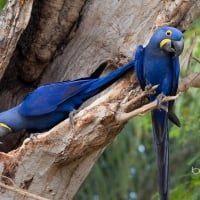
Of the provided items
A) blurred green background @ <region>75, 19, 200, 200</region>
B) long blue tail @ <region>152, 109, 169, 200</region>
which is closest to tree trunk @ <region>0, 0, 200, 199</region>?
long blue tail @ <region>152, 109, 169, 200</region>

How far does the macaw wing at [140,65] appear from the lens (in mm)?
3512

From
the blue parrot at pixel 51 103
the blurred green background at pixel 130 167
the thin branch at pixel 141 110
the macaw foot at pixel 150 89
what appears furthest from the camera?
the blurred green background at pixel 130 167

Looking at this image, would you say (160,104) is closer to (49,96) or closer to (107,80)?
(107,80)

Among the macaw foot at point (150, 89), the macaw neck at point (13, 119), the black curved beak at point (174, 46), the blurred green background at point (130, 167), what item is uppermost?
the black curved beak at point (174, 46)

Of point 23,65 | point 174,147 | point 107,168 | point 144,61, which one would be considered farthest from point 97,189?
point 144,61

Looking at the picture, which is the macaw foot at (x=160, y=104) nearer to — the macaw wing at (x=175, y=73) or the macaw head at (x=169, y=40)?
the macaw wing at (x=175, y=73)

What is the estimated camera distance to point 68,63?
157 inches

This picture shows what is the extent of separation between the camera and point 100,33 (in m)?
3.93

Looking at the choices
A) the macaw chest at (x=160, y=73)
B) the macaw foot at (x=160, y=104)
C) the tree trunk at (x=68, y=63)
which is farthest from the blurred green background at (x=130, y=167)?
the macaw foot at (x=160, y=104)

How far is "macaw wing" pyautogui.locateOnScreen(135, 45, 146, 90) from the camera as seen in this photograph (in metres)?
3.51

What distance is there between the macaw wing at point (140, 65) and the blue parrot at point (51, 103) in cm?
6

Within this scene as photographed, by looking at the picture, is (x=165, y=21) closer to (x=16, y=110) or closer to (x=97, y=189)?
→ (x=16, y=110)

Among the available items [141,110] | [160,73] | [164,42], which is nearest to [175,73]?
[160,73]

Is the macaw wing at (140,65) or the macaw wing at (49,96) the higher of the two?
the macaw wing at (140,65)
